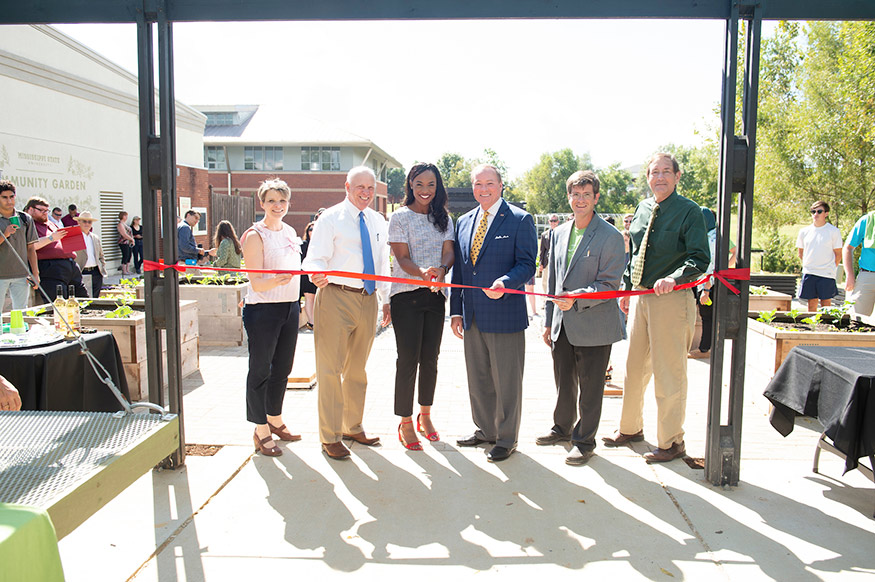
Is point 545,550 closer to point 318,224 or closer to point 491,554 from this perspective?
point 491,554

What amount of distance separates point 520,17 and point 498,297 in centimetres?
179

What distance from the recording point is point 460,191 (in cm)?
1507

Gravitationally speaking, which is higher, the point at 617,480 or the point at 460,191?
the point at 460,191

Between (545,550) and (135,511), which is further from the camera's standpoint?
(135,511)

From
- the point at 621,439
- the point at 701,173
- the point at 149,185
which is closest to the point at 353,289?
the point at 149,185

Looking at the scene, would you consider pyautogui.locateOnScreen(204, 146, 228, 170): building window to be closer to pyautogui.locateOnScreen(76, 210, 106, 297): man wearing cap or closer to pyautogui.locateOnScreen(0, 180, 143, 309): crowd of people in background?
pyautogui.locateOnScreen(0, 180, 143, 309): crowd of people in background

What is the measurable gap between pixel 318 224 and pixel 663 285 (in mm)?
2405

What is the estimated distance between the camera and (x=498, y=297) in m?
4.36

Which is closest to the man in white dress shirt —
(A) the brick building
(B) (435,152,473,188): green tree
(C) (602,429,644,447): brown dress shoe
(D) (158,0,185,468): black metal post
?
(D) (158,0,185,468): black metal post

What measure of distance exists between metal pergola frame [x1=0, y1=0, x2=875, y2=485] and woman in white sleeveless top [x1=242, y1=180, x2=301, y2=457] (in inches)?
20.5

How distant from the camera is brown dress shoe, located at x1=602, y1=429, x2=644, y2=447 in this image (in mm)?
4815

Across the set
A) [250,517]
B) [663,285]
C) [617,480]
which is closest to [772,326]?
[663,285]

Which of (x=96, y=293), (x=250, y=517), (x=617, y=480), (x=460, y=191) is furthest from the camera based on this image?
(x=460, y=191)

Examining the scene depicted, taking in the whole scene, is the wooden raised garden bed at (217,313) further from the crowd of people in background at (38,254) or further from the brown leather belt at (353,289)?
the brown leather belt at (353,289)
